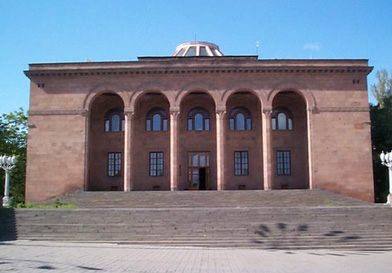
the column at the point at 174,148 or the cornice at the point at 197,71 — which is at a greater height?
the cornice at the point at 197,71

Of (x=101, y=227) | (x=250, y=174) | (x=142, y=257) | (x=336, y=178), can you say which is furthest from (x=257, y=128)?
(x=142, y=257)

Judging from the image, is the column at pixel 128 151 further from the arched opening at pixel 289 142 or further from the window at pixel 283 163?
the window at pixel 283 163

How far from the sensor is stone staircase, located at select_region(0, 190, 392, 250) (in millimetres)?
17672

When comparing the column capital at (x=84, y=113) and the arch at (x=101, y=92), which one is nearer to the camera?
the column capital at (x=84, y=113)

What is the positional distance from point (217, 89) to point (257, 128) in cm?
505

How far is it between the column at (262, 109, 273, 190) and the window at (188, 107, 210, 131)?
16.8 ft

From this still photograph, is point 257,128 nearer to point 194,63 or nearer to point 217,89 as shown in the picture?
point 217,89

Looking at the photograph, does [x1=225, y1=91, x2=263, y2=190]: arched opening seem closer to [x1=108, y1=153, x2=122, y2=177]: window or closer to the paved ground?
[x1=108, y1=153, x2=122, y2=177]: window

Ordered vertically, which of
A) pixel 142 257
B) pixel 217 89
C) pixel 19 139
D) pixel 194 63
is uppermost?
pixel 194 63

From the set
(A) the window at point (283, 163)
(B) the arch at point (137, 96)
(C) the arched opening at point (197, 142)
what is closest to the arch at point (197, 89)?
(B) the arch at point (137, 96)

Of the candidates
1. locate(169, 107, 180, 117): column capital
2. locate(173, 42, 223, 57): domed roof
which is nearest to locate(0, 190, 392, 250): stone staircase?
locate(169, 107, 180, 117): column capital

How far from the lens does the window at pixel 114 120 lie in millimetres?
33281

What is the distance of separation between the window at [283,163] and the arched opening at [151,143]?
883 cm

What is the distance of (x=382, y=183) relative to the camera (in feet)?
112
